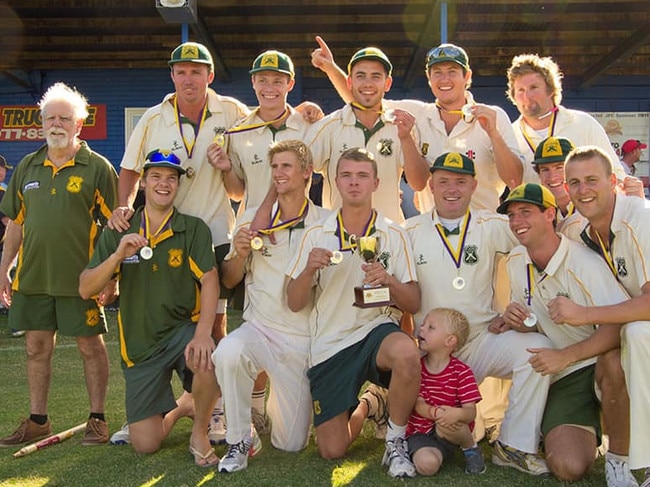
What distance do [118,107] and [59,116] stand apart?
11561 millimetres

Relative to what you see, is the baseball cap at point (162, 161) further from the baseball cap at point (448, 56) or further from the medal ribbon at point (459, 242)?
the baseball cap at point (448, 56)

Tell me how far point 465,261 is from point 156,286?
6.43ft

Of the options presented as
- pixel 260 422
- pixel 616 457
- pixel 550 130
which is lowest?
pixel 260 422

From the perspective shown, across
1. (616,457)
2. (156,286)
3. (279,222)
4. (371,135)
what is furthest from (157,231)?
(616,457)

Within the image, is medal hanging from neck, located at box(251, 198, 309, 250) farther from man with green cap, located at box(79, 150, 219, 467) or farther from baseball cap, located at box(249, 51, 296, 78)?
baseball cap, located at box(249, 51, 296, 78)

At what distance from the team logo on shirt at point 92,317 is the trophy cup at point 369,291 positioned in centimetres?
186

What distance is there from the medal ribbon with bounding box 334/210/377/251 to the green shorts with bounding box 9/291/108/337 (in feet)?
5.85

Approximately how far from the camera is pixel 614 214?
3.89 m

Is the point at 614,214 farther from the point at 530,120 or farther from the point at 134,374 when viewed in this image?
the point at 134,374

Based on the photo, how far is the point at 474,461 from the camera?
403 centimetres

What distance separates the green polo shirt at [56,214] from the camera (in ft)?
16.1

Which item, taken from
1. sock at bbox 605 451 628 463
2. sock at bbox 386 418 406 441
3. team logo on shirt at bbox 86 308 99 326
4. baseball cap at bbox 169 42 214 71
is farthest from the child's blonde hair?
baseball cap at bbox 169 42 214 71

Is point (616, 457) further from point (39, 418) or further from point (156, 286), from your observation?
point (39, 418)

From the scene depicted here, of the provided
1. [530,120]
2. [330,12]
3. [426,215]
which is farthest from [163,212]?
[330,12]
